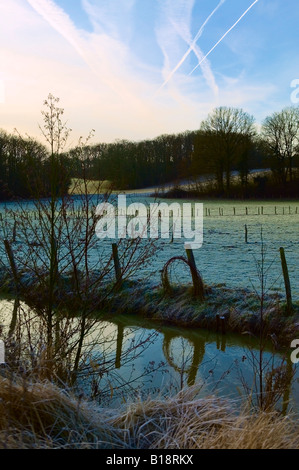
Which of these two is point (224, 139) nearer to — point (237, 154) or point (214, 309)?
point (237, 154)

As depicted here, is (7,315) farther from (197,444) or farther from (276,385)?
(197,444)

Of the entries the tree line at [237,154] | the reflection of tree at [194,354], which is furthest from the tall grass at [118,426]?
the tree line at [237,154]

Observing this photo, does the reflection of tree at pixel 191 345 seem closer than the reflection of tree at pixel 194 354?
No

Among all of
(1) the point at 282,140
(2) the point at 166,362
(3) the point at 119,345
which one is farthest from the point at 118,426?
(1) the point at 282,140

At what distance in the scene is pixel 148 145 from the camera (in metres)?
49.5

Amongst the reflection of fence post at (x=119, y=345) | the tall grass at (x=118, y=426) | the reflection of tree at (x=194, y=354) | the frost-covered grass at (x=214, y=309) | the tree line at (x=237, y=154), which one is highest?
the tree line at (x=237, y=154)

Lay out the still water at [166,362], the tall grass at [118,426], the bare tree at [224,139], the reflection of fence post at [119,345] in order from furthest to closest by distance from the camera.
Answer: the bare tree at [224,139] → the reflection of fence post at [119,345] → the still water at [166,362] → the tall grass at [118,426]

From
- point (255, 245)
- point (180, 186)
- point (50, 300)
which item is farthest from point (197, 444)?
point (180, 186)

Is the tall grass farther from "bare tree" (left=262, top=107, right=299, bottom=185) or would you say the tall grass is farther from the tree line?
"bare tree" (left=262, top=107, right=299, bottom=185)
